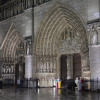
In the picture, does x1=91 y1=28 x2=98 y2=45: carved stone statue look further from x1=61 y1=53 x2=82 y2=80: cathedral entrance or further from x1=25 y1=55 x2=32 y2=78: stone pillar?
x1=25 y1=55 x2=32 y2=78: stone pillar

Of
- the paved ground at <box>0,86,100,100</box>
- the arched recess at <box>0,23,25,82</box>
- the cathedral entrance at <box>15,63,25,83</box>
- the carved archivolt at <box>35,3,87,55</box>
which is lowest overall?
the paved ground at <box>0,86,100,100</box>

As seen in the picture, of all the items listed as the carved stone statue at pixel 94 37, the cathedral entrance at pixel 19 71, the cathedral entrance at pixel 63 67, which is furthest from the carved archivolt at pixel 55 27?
the cathedral entrance at pixel 19 71

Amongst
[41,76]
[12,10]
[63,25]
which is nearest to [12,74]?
[41,76]

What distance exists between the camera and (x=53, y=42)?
2306 centimetres

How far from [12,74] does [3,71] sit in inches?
47.0

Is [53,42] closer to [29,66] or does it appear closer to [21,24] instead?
[29,66]

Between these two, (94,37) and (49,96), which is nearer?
(49,96)

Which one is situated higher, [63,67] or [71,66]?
[71,66]

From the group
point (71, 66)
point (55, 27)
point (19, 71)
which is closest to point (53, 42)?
point (55, 27)

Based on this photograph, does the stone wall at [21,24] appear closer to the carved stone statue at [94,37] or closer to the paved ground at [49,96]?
the carved stone statue at [94,37]

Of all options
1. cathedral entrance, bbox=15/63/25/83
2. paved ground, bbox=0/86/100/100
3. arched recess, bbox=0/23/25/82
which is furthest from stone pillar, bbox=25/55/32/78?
paved ground, bbox=0/86/100/100

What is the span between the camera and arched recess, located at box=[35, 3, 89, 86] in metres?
21.4

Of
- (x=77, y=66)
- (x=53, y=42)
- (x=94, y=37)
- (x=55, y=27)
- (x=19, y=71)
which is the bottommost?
(x=19, y=71)

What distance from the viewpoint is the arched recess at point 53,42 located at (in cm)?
2139
